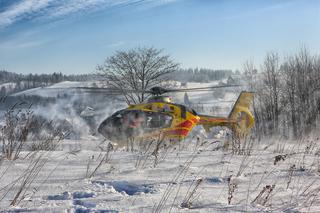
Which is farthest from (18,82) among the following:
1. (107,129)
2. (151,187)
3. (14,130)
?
(151,187)

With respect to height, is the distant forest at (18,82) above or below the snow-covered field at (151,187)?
above

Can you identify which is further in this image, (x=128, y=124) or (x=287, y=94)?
(x=287, y=94)

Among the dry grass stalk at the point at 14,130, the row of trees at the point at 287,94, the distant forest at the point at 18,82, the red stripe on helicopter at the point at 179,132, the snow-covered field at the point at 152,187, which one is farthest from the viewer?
the row of trees at the point at 287,94

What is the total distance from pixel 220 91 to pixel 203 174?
58.5 meters

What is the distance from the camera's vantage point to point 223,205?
6.86ft

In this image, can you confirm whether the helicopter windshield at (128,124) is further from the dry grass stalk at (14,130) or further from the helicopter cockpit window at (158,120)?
the dry grass stalk at (14,130)

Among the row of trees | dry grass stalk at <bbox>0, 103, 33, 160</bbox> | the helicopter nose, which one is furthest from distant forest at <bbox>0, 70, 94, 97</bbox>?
the row of trees

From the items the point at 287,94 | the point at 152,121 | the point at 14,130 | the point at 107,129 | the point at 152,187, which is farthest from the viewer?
the point at 287,94

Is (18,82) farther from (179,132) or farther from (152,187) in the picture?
(152,187)

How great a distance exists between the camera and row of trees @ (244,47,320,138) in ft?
66.8

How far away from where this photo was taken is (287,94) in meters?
21.7

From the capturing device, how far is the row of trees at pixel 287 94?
20.4m

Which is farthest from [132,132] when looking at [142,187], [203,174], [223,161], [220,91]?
[220,91]

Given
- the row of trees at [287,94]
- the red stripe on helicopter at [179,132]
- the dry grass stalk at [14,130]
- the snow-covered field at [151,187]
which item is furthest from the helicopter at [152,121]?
the row of trees at [287,94]
